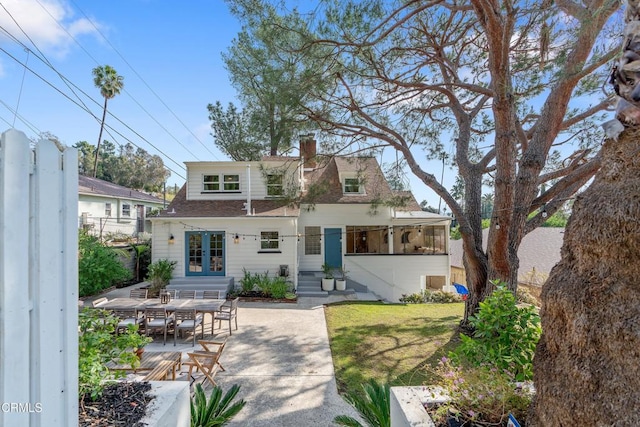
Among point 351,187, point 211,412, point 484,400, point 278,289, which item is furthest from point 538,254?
point 211,412

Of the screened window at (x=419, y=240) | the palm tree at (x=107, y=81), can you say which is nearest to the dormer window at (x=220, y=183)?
the screened window at (x=419, y=240)

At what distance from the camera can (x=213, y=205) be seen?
45.5ft

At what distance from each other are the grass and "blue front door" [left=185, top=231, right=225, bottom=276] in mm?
5580

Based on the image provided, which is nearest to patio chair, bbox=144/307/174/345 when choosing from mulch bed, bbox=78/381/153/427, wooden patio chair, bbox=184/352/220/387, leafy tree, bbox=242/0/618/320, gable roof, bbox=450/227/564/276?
wooden patio chair, bbox=184/352/220/387

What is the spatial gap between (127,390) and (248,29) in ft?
24.9

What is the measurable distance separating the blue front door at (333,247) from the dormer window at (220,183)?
5256 millimetres

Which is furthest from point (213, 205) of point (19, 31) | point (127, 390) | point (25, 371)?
point (25, 371)

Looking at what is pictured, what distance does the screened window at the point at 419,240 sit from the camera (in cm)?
1577

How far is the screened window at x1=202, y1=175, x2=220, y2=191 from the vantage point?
14398 mm

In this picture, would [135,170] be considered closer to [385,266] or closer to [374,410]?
[385,266]

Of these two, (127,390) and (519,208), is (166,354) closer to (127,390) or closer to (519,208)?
(127,390)

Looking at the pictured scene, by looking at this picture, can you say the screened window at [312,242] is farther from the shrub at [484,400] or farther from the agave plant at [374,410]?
the shrub at [484,400]

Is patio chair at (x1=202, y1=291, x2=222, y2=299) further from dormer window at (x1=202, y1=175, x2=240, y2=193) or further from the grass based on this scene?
dormer window at (x1=202, y1=175, x2=240, y2=193)

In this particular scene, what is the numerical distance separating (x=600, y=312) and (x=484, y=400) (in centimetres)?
113
